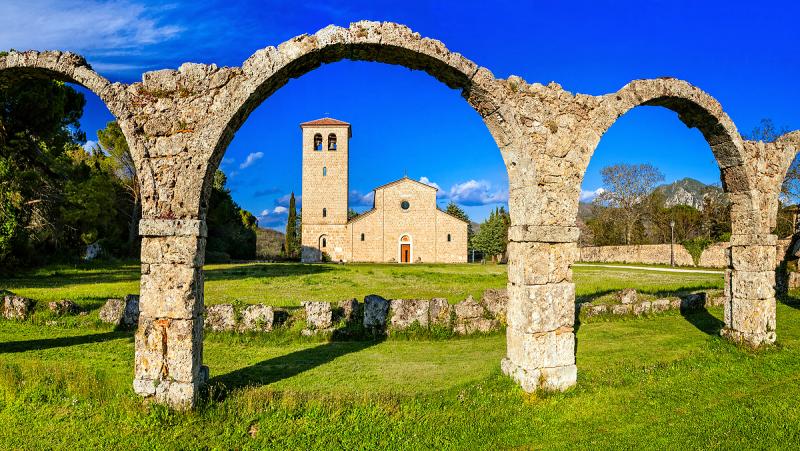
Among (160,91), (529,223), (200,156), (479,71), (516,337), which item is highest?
(479,71)

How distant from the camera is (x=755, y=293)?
28.5 feet

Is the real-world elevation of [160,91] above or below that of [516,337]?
above

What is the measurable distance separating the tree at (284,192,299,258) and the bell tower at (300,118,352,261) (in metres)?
6.57

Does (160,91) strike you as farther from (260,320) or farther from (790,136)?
(790,136)

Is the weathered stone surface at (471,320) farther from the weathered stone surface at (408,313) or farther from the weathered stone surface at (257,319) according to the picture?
the weathered stone surface at (257,319)

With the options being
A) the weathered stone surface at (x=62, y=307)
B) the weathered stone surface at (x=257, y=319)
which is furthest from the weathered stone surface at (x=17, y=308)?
the weathered stone surface at (x=257, y=319)

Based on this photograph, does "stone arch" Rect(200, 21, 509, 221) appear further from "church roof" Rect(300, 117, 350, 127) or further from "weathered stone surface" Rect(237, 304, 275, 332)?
"church roof" Rect(300, 117, 350, 127)

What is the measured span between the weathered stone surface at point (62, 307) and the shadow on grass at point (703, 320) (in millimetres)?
14001

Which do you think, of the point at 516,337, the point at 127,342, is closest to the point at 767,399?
the point at 516,337

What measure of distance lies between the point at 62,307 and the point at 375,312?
724 centimetres

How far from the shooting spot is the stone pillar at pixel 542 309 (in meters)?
6.66

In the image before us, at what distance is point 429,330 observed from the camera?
396 inches

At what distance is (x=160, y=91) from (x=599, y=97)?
249 inches

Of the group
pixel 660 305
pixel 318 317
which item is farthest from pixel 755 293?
pixel 318 317
